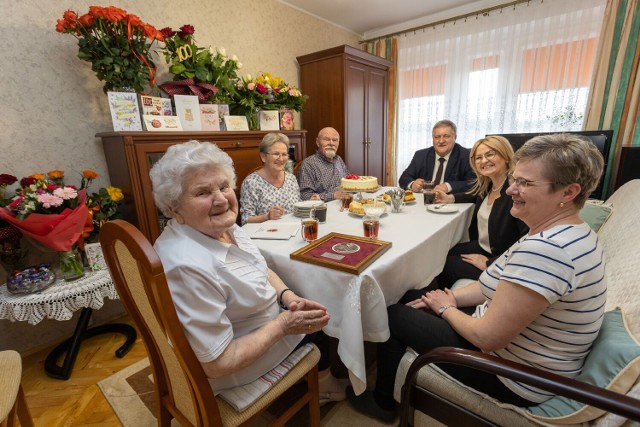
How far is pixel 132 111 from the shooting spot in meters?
1.95

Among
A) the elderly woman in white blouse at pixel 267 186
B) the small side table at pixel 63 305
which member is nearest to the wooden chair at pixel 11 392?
the small side table at pixel 63 305

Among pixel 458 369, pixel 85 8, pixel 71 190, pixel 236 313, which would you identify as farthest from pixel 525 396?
pixel 85 8

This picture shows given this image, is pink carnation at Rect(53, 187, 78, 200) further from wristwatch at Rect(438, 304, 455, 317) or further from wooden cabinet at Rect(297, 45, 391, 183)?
wooden cabinet at Rect(297, 45, 391, 183)

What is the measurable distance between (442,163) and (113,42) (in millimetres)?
2742

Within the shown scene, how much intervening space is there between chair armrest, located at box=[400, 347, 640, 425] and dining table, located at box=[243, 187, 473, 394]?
0.25 m

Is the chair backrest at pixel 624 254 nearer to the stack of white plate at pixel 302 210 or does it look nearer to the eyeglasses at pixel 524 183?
the eyeglasses at pixel 524 183

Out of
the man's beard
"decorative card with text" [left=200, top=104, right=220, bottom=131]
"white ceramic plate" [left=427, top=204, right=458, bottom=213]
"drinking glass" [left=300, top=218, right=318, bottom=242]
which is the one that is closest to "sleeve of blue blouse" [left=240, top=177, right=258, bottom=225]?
"decorative card with text" [left=200, top=104, right=220, bottom=131]

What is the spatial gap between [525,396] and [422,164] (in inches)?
96.3

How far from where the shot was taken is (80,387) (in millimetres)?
1694

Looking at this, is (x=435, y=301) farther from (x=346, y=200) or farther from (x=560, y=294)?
(x=346, y=200)

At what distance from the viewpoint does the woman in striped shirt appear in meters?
0.81

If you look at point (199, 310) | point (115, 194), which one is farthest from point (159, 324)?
point (115, 194)

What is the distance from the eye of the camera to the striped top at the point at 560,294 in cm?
80

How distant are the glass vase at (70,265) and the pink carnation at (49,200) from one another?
29 cm
